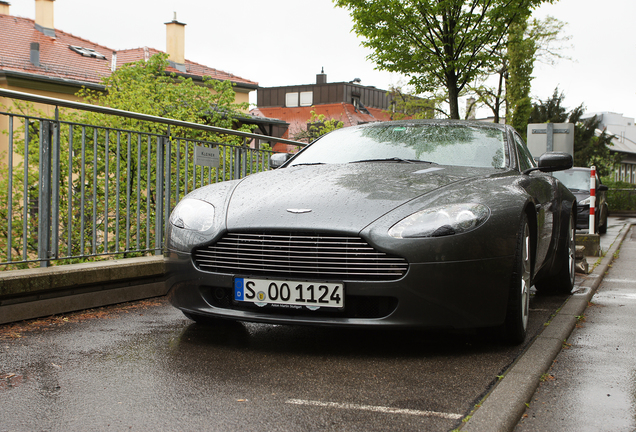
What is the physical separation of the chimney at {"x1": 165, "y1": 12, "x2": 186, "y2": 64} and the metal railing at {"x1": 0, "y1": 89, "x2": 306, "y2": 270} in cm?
3414

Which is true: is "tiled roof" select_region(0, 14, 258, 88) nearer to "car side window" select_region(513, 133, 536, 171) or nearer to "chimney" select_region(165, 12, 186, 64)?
"chimney" select_region(165, 12, 186, 64)

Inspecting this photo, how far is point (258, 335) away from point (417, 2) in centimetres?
1566

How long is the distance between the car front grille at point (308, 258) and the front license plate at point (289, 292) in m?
0.04

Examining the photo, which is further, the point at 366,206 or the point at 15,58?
the point at 15,58

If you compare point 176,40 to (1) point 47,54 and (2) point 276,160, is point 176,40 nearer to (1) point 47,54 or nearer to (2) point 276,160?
(1) point 47,54

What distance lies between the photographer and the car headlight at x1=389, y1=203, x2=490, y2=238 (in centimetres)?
→ 343

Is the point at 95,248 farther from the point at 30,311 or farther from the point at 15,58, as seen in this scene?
the point at 15,58

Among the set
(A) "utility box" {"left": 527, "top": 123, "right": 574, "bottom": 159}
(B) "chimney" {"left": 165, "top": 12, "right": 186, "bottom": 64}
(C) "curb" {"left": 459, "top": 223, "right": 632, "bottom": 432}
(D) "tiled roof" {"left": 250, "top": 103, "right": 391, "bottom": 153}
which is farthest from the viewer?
(D) "tiled roof" {"left": 250, "top": 103, "right": 391, "bottom": 153}

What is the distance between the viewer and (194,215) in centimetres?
395

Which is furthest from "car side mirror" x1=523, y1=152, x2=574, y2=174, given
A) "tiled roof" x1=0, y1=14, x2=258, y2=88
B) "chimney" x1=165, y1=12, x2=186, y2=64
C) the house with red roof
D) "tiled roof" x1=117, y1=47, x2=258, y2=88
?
"chimney" x1=165, y1=12, x2=186, y2=64

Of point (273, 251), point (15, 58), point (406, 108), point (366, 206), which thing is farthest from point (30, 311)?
point (406, 108)

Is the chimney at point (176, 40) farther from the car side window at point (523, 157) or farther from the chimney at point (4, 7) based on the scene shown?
the car side window at point (523, 157)

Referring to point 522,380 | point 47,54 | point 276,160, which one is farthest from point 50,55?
point 522,380

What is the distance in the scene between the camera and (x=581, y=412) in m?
2.84
